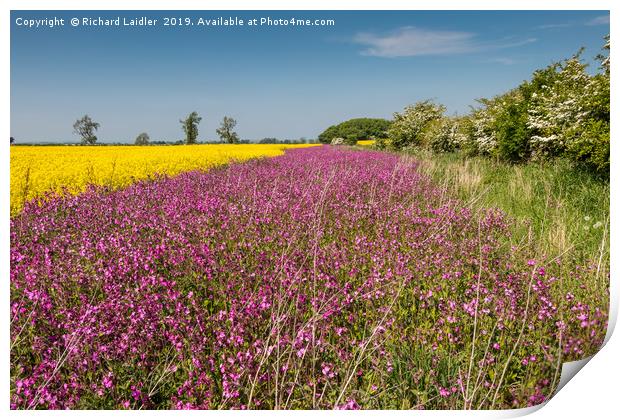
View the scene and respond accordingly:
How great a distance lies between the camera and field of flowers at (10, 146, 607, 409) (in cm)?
181

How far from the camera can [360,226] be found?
12.5ft

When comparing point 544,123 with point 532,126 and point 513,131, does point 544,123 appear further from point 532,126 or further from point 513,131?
point 513,131

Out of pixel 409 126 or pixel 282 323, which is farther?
pixel 409 126

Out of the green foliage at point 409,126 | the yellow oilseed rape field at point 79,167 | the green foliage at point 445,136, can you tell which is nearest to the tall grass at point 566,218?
the yellow oilseed rape field at point 79,167

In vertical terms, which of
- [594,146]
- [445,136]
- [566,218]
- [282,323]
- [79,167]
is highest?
[445,136]

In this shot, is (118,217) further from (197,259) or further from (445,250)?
(445,250)

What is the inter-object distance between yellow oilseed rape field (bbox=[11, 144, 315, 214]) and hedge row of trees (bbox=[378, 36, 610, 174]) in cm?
556

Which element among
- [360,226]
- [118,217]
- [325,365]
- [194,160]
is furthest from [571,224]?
[194,160]

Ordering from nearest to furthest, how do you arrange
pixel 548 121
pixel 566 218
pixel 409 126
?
pixel 566 218, pixel 548 121, pixel 409 126

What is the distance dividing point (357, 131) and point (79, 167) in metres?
19.3

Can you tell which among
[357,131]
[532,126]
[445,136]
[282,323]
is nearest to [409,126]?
[357,131]

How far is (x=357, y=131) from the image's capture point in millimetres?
24719

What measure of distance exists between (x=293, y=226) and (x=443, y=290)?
139cm

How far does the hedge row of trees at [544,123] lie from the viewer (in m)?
4.35
